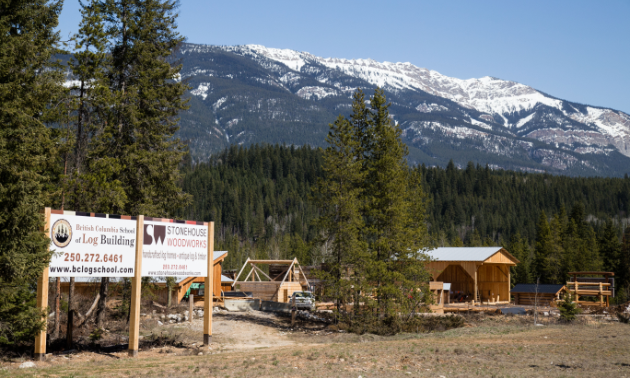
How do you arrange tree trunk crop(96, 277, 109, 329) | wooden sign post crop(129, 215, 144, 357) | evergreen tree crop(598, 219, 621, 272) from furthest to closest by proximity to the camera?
evergreen tree crop(598, 219, 621, 272) < tree trunk crop(96, 277, 109, 329) < wooden sign post crop(129, 215, 144, 357)

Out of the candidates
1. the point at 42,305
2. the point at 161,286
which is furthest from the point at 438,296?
the point at 42,305

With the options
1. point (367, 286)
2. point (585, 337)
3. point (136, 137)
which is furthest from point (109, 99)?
point (585, 337)

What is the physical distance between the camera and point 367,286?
26812mm

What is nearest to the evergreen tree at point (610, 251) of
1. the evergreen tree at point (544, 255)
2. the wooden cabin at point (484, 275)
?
the evergreen tree at point (544, 255)

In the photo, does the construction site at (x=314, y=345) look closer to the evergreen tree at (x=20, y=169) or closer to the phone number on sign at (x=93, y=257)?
the evergreen tree at (x=20, y=169)

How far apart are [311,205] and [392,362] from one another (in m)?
112

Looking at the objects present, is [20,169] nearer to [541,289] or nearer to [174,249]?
[174,249]

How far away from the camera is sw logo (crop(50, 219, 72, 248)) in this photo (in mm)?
15031

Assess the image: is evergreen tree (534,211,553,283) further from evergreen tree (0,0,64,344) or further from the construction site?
evergreen tree (0,0,64,344)

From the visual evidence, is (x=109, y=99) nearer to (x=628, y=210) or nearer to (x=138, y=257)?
(x=138, y=257)

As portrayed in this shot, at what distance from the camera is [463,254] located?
45938 mm

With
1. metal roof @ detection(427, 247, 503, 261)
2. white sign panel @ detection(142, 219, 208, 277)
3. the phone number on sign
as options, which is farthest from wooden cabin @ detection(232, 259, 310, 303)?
the phone number on sign

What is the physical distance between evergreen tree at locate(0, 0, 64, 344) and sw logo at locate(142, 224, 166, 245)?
309 cm

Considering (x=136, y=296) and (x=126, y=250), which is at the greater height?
(x=126, y=250)
